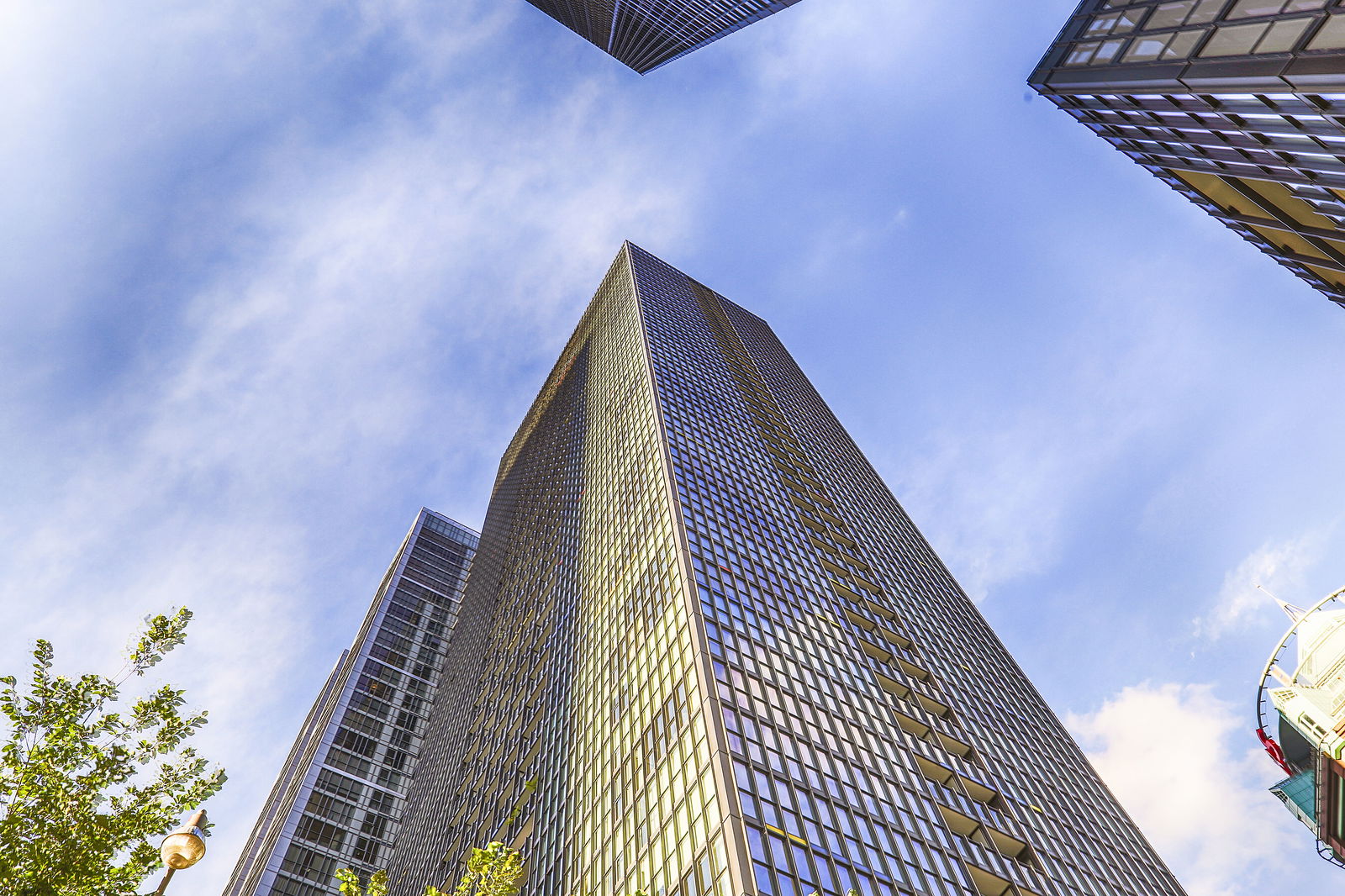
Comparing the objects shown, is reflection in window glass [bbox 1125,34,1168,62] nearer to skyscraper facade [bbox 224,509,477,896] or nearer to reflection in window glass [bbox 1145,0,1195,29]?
reflection in window glass [bbox 1145,0,1195,29]

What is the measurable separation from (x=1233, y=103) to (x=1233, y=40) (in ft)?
9.36

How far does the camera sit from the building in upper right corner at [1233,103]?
27.4 m

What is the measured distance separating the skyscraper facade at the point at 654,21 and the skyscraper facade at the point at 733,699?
56462mm

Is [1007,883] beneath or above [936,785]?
beneath

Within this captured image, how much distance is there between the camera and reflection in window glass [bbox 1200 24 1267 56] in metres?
28.6

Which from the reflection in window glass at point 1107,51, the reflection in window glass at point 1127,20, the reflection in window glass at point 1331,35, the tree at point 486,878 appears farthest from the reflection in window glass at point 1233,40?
the tree at point 486,878

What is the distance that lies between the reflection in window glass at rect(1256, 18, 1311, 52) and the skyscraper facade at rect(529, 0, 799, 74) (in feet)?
370

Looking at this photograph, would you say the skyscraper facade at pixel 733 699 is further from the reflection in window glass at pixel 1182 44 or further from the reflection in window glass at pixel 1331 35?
the reflection in window glass at pixel 1182 44

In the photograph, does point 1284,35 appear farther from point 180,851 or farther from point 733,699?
point 180,851

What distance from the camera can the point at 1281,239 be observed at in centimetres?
4169

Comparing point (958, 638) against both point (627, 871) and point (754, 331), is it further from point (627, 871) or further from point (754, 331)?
point (754, 331)

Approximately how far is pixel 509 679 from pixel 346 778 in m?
32.1

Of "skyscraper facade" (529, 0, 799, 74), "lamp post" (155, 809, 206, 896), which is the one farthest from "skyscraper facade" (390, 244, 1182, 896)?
"skyscraper facade" (529, 0, 799, 74)

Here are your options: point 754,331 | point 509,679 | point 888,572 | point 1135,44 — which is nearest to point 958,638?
point 888,572
